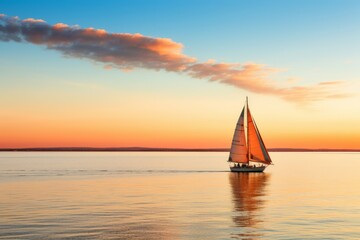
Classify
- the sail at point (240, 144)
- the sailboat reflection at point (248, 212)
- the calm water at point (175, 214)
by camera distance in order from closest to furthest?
the calm water at point (175, 214)
the sailboat reflection at point (248, 212)
the sail at point (240, 144)

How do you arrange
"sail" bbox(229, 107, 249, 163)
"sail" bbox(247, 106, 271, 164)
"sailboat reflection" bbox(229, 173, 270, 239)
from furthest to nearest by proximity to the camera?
"sail" bbox(247, 106, 271, 164) → "sail" bbox(229, 107, 249, 163) → "sailboat reflection" bbox(229, 173, 270, 239)

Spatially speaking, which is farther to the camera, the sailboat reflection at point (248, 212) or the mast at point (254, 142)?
the mast at point (254, 142)

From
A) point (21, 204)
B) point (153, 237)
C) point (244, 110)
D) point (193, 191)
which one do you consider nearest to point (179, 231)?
point (153, 237)

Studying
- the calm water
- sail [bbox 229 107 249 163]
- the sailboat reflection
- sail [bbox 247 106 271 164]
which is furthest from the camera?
sail [bbox 247 106 271 164]

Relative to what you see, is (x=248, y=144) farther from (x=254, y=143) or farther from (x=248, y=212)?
(x=248, y=212)

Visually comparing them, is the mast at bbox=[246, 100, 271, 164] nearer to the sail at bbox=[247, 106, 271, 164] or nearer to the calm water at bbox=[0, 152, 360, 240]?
the sail at bbox=[247, 106, 271, 164]

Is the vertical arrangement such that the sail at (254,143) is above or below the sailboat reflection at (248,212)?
above

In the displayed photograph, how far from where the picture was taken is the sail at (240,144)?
128m

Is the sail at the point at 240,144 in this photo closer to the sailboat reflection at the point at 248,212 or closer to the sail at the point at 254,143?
the sail at the point at 254,143

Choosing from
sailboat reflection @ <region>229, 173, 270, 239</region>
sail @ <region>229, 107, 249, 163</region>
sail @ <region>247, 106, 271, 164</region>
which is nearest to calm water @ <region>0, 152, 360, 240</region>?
sailboat reflection @ <region>229, 173, 270, 239</region>

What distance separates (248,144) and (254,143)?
1637 millimetres

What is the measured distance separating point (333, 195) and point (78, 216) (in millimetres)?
44572

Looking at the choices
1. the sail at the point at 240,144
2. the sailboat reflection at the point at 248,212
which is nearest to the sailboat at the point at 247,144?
the sail at the point at 240,144

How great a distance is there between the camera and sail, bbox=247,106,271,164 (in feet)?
426
